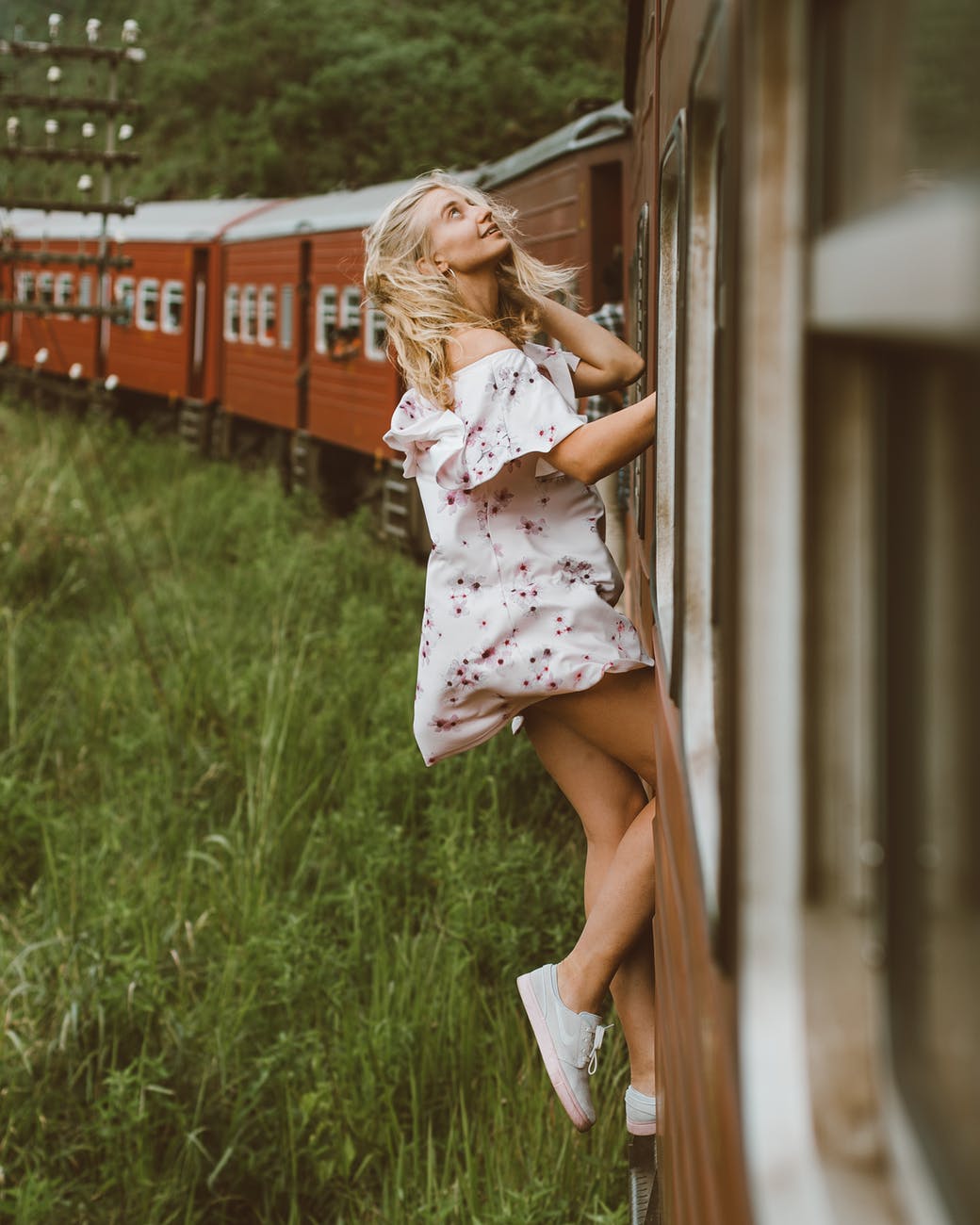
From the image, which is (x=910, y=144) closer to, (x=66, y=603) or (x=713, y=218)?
(x=713, y=218)

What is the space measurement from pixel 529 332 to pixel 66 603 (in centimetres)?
742

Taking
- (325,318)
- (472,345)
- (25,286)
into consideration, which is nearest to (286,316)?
(325,318)

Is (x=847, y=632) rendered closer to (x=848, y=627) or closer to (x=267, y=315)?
(x=848, y=627)

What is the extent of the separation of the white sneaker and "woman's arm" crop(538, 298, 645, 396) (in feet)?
3.19

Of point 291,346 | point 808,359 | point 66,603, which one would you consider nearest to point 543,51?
point 291,346

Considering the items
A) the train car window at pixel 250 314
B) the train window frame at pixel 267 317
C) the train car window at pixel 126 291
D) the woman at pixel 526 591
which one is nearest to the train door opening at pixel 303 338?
the train window frame at pixel 267 317

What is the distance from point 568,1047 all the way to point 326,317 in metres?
11.6

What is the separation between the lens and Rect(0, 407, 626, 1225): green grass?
3895 mm

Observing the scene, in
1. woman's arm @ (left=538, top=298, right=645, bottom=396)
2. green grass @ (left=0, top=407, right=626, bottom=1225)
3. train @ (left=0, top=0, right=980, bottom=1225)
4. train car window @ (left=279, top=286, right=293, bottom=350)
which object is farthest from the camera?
train car window @ (left=279, top=286, right=293, bottom=350)

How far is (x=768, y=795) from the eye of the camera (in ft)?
2.95

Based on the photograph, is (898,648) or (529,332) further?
(529,332)

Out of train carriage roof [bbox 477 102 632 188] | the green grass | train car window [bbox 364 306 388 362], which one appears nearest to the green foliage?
train car window [bbox 364 306 388 362]

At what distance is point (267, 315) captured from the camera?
50.8ft

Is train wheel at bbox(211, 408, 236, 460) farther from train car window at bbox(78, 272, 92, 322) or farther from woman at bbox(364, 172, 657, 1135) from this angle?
woman at bbox(364, 172, 657, 1135)
